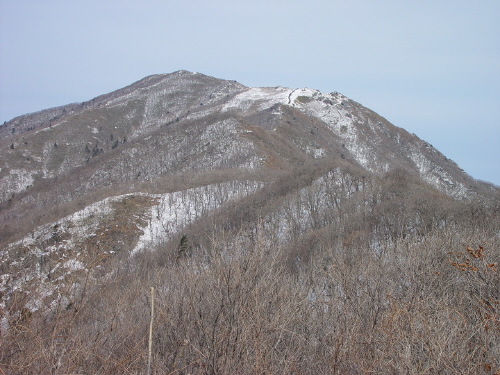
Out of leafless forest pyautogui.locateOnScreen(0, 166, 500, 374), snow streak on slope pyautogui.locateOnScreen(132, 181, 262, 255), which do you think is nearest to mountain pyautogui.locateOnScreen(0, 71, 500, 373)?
snow streak on slope pyautogui.locateOnScreen(132, 181, 262, 255)

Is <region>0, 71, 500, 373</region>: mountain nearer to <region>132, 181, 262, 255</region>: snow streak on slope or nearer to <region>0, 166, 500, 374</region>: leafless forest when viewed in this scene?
<region>132, 181, 262, 255</region>: snow streak on slope

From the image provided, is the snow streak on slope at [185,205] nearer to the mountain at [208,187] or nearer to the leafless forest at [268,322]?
the mountain at [208,187]

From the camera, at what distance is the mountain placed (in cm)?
2131

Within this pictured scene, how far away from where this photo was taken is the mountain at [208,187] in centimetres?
2131

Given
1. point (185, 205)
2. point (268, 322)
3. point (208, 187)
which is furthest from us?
point (208, 187)

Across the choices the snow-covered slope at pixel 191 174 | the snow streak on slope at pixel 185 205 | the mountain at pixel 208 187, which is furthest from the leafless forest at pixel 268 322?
the snow streak on slope at pixel 185 205

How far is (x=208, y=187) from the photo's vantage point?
6047 cm

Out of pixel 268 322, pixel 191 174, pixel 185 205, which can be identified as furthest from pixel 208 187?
pixel 268 322

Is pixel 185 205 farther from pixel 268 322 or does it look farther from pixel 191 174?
pixel 268 322

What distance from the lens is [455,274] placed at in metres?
12.1

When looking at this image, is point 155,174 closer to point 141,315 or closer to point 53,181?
A: point 53,181

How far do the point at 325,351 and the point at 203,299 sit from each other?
267cm

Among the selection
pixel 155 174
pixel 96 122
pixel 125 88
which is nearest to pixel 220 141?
pixel 155 174

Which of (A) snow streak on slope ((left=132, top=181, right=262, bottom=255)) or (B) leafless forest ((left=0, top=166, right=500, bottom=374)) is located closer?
(B) leafless forest ((left=0, top=166, right=500, bottom=374))
